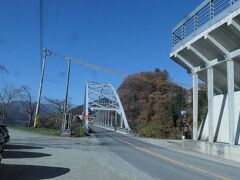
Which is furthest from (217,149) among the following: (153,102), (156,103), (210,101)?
(153,102)

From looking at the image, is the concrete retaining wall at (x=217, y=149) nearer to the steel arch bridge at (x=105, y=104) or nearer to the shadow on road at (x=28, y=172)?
the shadow on road at (x=28, y=172)

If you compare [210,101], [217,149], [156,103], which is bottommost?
[217,149]

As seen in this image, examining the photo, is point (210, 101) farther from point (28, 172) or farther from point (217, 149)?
point (28, 172)

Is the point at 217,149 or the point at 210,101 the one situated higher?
the point at 210,101

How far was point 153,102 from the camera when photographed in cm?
9175

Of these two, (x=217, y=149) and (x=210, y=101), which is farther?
(x=210, y=101)

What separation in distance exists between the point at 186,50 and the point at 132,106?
7556 centimetres

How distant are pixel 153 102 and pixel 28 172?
265 ft

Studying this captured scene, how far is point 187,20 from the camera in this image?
31.3 meters

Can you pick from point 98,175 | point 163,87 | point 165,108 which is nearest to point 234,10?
point 98,175

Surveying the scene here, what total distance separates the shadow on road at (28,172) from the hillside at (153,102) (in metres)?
45.9

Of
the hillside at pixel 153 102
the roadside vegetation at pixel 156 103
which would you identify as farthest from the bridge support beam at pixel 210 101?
the hillside at pixel 153 102

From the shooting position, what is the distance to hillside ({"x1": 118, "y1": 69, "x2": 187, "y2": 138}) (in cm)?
6700

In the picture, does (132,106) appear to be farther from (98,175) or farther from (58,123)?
(98,175)
